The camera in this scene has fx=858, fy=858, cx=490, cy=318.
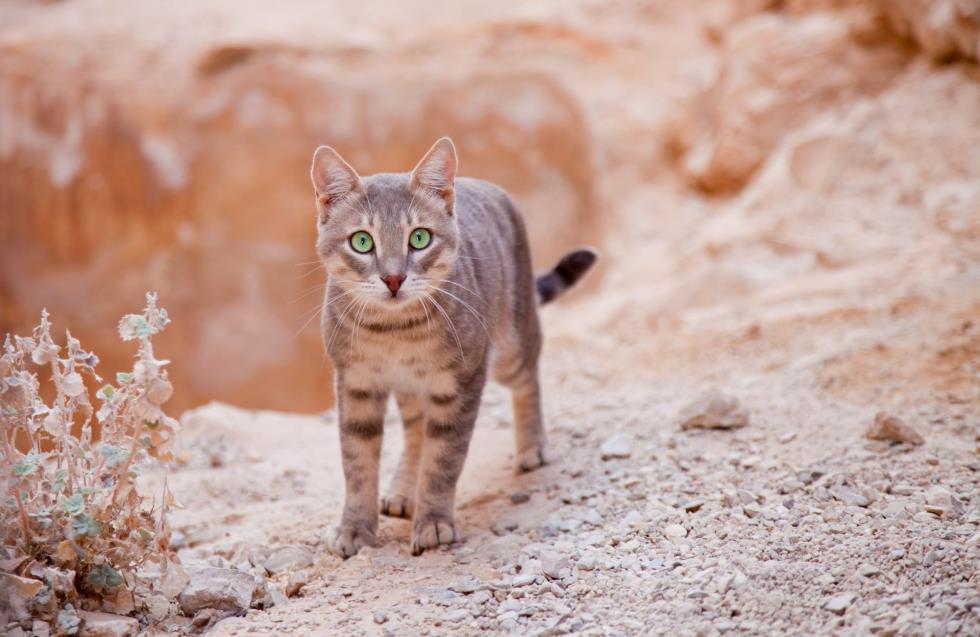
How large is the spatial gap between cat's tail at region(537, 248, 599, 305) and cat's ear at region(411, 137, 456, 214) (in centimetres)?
115

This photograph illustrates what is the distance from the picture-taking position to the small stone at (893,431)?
319 centimetres

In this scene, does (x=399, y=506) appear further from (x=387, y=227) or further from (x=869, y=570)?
(x=869, y=570)

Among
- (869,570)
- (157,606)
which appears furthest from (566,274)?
(157,606)

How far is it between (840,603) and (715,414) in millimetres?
1469

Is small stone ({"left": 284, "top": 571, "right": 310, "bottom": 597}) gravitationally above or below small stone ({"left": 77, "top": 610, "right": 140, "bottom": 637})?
below

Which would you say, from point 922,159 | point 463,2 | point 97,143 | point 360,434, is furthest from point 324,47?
point 360,434

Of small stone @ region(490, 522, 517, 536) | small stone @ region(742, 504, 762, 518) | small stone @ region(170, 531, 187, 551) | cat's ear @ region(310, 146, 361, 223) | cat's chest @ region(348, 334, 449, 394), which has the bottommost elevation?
small stone @ region(170, 531, 187, 551)

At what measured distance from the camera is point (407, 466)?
3590mm

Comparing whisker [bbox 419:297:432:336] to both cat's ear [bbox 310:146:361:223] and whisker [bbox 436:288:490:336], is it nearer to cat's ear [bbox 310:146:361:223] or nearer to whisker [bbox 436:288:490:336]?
whisker [bbox 436:288:490:336]

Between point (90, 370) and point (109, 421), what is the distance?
6.1 inches

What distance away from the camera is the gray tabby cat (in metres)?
2.90

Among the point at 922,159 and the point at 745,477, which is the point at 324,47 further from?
the point at 745,477

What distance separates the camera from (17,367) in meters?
2.40

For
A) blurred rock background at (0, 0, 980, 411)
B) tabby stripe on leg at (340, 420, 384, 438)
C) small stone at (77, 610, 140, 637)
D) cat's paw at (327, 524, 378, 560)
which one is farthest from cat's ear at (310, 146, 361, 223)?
blurred rock background at (0, 0, 980, 411)
